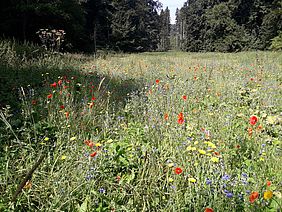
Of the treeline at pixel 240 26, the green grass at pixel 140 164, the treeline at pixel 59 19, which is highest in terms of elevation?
the treeline at pixel 240 26

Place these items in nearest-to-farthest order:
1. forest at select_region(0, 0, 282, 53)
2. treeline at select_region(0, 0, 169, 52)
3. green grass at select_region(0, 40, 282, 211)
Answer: green grass at select_region(0, 40, 282, 211) → treeline at select_region(0, 0, 169, 52) → forest at select_region(0, 0, 282, 53)

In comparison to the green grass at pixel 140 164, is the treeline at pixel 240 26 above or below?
above

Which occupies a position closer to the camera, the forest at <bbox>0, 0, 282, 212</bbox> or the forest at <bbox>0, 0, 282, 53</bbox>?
the forest at <bbox>0, 0, 282, 212</bbox>

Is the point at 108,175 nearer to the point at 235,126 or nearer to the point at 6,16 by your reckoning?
the point at 235,126

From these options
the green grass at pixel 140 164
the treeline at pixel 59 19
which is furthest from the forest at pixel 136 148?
the treeline at pixel 59 19

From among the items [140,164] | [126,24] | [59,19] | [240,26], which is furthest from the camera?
[240,26]

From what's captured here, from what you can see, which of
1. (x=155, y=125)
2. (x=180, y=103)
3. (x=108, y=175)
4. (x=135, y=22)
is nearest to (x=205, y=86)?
(x=180, y=103)

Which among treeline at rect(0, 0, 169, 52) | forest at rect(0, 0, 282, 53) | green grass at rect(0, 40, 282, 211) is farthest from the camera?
forest at rect(0, 0, 282, 53)

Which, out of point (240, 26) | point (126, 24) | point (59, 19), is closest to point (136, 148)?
point (59, 19)

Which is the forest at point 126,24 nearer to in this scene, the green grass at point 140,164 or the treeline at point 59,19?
the treeline at point 59,19

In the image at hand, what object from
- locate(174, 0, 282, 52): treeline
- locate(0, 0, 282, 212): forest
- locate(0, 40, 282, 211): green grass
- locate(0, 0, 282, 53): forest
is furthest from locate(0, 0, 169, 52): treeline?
locate(174, 0, 282, 52): treeline

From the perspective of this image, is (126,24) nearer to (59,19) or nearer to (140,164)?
(59,19)

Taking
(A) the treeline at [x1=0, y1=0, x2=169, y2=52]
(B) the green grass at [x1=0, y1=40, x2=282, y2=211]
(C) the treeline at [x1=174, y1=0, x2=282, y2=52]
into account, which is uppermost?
(C) the treeline at [x1=174, y1=0, x2=282, y2=52]

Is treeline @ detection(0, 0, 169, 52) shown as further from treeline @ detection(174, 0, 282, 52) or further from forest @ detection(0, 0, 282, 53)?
treeline @ detection(174, 0, 282, 52)
